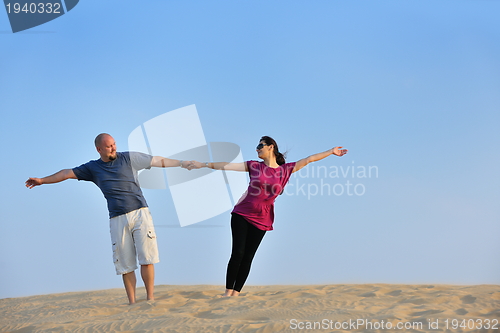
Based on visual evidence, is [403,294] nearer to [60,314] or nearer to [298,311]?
[298,311]

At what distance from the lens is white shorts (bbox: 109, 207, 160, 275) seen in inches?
217

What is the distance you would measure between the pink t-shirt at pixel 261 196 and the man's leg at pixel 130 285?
5.05 feet

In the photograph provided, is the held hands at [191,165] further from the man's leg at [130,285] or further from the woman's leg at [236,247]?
the man's leg at [130,285]

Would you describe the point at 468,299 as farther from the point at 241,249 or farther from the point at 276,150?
the point at 276,150

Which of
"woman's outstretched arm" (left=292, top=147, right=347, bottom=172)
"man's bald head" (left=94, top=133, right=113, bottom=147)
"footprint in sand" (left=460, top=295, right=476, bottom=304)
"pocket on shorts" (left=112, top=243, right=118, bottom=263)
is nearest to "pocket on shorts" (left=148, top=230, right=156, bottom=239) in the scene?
"pocket on shorts" (left=112, top=243, right=118, bottom=263)

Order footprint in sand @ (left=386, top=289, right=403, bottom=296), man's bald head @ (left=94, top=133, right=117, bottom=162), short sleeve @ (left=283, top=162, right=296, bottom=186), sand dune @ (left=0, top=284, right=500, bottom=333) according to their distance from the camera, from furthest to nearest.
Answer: short sleeve @ (left=283, top=162, right=296, bottom=186), man's bald head @ (left=94, top=133, right=117, bottom=162), footprint in sand @ (left=386, top=289, right=403, bottom=296), sand dune @ (left=0, top=284, right=500, bottom=333)

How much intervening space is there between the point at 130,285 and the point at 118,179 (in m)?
1.35

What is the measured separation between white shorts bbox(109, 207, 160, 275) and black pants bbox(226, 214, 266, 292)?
3.12 feet

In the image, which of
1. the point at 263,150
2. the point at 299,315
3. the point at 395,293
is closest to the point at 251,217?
the point at 263,150

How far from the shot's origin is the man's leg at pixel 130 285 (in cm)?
556

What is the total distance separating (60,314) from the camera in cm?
→ 522

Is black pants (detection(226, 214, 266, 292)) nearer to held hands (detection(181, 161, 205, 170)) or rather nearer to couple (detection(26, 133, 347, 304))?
couple (detection(26, 133, 347, 304))

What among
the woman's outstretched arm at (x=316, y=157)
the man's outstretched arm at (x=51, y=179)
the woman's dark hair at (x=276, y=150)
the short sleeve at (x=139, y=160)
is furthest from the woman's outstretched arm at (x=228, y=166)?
the man's outstretched arm at (x=51, y=179)

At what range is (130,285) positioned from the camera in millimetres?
5617
